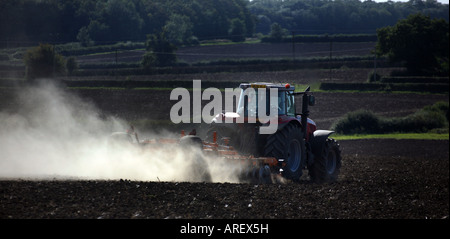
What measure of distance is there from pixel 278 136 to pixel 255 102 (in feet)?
3.66

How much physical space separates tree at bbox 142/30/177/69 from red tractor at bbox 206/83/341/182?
34460 mm

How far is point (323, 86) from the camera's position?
48562mm

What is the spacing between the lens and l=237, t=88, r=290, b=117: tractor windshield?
581 inches

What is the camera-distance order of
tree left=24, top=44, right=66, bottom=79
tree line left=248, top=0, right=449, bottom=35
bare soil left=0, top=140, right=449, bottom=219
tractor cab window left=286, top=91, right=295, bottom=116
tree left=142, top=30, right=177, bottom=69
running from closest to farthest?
bare soil left=0, top=140, right=449, bottom=219
tractor cab window left=286, top=91, right=295, bottom=116
tree left=24, top=44, right=66, bottom=79
tree left=142, top=30, right=177, bottom=69
tree line left=248, top=0, right=449, bottom=35

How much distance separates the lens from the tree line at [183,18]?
23625 millimetres

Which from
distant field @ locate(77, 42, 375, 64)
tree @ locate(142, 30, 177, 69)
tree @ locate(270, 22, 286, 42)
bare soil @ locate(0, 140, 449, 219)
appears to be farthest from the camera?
tree @ locate(270, 22, 286, 42)

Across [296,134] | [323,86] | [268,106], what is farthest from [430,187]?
[323,86]

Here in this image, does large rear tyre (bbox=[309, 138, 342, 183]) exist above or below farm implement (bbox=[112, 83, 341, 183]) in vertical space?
below

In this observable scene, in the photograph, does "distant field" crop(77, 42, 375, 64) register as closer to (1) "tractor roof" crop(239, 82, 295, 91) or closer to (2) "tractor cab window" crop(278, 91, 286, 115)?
(1) "tractor roof" crop(239, 82, 295, 91)

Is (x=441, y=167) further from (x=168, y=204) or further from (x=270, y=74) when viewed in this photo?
(x=270, y=74)

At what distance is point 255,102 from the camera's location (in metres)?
14.9

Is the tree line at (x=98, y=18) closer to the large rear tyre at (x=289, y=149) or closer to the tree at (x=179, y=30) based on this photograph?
the tree at (x=179, y=30)

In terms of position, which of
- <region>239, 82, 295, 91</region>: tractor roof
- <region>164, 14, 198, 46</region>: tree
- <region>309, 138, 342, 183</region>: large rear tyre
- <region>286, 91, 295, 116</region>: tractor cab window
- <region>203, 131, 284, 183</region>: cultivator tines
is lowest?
<region>309, 138, 342, 183</region>: large rear tyre

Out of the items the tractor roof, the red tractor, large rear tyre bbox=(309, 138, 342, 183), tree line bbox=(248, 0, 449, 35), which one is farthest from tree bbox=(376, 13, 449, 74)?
the tractor roof
